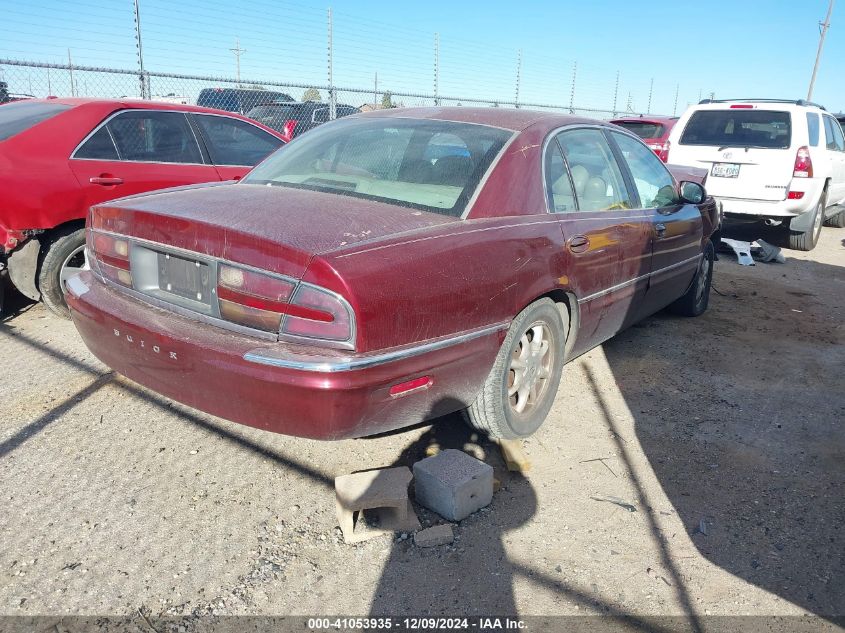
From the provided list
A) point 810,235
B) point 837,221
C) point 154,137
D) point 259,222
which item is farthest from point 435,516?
point 837,221

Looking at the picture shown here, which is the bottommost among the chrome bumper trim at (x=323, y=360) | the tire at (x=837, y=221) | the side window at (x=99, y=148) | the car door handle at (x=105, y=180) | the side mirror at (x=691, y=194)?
the tire at (x=837, y=221)

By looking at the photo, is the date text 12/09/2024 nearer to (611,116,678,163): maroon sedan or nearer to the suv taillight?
the suv taillight

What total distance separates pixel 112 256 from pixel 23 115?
267cm

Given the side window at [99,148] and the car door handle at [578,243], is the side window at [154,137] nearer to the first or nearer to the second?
the side window at [99,148]

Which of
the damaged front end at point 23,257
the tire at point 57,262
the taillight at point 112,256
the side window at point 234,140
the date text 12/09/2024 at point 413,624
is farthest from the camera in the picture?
the side window at point 234,140

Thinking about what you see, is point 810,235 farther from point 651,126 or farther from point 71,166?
point 71,166

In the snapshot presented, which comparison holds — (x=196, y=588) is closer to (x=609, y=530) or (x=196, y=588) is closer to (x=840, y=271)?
(x=609, y=530)

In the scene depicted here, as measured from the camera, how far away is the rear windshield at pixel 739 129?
8.46 m

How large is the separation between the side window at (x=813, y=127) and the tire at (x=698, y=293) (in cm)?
413

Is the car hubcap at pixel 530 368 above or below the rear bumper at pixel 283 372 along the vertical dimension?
below

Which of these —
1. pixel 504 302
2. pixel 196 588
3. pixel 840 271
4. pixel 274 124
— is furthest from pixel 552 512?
pixel 274 124

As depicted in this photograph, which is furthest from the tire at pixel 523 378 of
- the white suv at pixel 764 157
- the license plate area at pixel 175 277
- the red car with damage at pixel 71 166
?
the white suv at pixel 764 157

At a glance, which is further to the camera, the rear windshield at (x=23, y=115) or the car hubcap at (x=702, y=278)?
the car hubcap at (x=702, y=278)

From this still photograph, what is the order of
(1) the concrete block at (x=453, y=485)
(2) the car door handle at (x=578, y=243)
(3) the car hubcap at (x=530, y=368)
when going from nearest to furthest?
(1) the concrete block at (x=453, y=485) < (3) the car hubcap at (x=530, y=368) < (2) the car door handle at (x=578, y=243)
